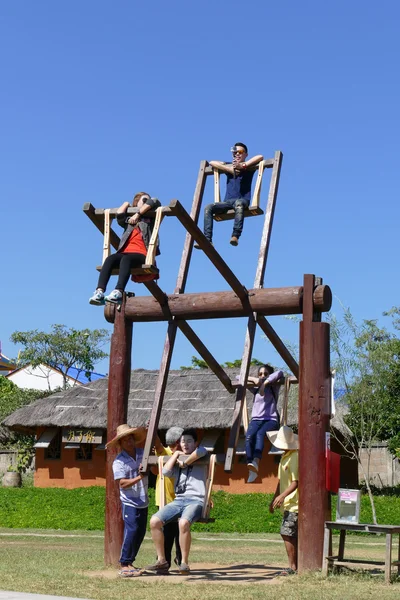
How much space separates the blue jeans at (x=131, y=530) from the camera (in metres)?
10.7

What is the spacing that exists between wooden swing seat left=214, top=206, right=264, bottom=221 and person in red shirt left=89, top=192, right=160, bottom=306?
1.27 meters

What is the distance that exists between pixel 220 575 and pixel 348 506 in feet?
5.64

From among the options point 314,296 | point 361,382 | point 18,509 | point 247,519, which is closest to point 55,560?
point 314,296

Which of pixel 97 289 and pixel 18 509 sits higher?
pixel 97 289

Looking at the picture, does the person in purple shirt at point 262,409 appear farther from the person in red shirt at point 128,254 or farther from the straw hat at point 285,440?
the person in red shirt at point 128,254

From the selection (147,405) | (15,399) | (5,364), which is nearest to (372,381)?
(147,405)

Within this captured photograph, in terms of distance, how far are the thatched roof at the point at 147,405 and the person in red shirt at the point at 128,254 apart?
58.8 ft

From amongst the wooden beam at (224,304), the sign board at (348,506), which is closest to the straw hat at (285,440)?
the sign board at (348,506)

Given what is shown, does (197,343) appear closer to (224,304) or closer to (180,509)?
(224,304)

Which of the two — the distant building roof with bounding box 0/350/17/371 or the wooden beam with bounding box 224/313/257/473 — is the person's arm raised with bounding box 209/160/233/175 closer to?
the wooden beam with bounding box 224/313/257/473

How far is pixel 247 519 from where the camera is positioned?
2277cm

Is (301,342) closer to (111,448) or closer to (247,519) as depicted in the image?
(111,448)

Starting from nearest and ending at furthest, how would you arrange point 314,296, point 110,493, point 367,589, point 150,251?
point 367,589, point 150,251, point 314,296, point 110,493

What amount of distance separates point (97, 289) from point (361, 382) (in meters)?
16.6
